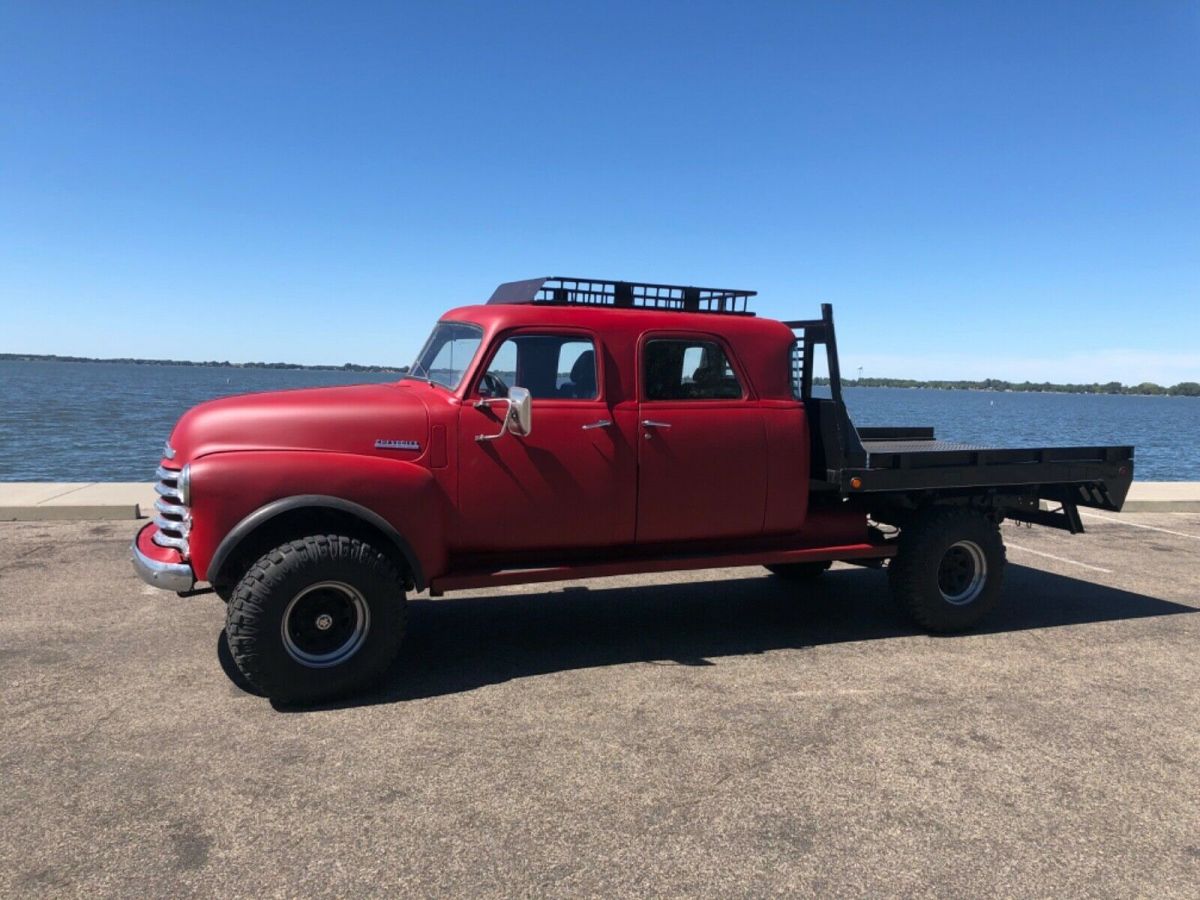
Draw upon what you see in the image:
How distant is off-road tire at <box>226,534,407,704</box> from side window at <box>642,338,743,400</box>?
77.2 inches

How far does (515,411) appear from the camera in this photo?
182 inches

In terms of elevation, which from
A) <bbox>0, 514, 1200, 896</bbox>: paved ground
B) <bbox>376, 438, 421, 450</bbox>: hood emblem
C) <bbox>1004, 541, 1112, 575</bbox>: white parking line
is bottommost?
<bbox>0, 514, 1200, 896</bbox>: paved ground

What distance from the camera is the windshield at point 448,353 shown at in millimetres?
5082

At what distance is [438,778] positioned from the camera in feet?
12.0

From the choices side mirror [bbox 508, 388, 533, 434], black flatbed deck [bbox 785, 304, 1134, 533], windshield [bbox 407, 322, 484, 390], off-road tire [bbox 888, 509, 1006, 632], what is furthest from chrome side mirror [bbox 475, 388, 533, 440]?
off-road tire [bbox 888, 509, 1006, 632]

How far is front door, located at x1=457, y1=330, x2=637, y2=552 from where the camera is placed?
4840mm

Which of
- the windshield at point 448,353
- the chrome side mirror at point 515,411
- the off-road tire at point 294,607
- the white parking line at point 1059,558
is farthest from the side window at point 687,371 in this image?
the white parking line at point 1059,558

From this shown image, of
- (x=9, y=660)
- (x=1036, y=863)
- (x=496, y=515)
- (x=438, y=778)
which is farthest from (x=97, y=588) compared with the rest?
(x=1036, y=863)

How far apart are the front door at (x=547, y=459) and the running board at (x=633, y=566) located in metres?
0.14

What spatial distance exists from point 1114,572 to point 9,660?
879 cm

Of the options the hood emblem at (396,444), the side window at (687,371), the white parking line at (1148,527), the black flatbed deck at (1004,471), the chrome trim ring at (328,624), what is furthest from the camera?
the white parking line at (1148,527)

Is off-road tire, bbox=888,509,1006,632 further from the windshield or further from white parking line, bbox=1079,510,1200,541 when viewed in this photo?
white parking line, bbox=1079,510,1200,541

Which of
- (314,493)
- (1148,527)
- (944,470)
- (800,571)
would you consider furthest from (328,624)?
(1148,527)

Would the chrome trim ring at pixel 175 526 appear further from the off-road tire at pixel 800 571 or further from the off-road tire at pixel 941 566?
the off-road tire at pixel 800 571
